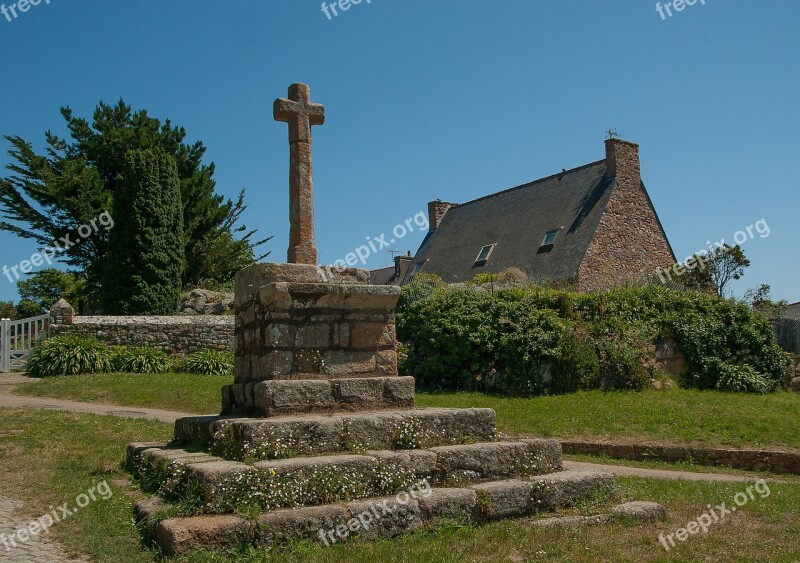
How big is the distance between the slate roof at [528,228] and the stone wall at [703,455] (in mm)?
12184

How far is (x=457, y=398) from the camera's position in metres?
13.1

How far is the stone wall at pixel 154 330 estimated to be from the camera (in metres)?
18.0

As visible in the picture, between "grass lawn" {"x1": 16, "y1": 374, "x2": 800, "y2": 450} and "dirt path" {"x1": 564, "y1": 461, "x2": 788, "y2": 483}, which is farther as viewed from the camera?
"grass lawn" {"x1": 16, "y1": 374, "x2": 800, "y2": 450}

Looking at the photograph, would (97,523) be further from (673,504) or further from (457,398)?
(457,398)

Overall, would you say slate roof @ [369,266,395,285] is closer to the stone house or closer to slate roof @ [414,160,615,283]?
slate roof @ [414,160,615,283]

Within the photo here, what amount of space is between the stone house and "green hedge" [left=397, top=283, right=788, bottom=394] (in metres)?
5.94

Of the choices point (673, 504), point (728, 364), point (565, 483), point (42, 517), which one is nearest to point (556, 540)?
point (565, 483)

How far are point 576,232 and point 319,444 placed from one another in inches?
806

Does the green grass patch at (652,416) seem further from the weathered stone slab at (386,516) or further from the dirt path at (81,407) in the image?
the weathered stone slab at (386,516)

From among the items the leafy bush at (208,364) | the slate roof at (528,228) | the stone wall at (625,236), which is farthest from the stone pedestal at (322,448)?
the stone wall at (625,236)

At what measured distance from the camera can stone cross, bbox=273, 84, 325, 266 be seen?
22.7 ft

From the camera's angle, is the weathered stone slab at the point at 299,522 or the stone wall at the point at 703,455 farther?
the stone wall at the point at 703,455

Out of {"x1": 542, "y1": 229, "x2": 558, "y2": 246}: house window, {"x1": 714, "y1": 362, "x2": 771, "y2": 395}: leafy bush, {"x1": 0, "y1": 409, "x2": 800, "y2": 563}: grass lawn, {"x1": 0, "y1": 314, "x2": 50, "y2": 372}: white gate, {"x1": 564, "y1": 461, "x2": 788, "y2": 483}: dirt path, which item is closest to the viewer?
{"x1": 0, "y1": 409, "x2": 800, "y2": 563}: grass lawn

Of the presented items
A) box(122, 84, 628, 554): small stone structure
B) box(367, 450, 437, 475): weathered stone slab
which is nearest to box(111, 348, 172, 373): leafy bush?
box(122, 84, 628, 554): small stone structure
